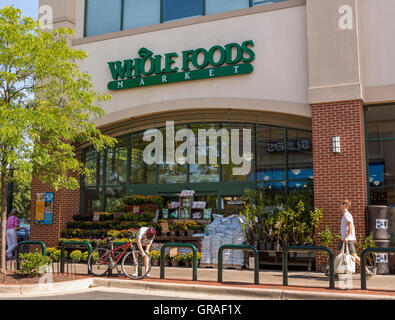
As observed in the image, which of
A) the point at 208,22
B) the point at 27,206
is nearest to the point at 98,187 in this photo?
the point at 208,22

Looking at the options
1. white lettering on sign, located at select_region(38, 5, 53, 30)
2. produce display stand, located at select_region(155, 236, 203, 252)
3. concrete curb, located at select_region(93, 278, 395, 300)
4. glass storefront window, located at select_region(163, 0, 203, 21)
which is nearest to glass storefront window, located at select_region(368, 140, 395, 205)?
produce display stand, located at select_region(155, 236, 203, 252)

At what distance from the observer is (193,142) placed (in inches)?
622

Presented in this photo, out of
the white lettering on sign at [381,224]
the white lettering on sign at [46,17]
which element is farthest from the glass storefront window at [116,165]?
the white lettering on sign at [381,224]

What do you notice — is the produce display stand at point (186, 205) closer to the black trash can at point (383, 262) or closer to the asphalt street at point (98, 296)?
the asphalt street at point (98, 296)

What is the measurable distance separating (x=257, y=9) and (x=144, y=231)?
7.71 meters

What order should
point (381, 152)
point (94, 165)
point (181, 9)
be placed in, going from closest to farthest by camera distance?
point (381, 152)
point (181, 9)
point (94, 165)

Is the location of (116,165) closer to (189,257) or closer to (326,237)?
(189,257)

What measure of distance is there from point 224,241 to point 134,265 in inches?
129

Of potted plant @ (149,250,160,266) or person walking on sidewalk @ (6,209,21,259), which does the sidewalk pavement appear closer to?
potted plant @ (149,250,160,266)

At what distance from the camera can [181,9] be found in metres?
15.6

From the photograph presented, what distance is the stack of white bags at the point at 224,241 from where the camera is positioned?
508 inches

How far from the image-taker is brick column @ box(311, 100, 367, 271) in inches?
477

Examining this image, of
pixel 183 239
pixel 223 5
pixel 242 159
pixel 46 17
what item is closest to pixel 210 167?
pixel 242 159
